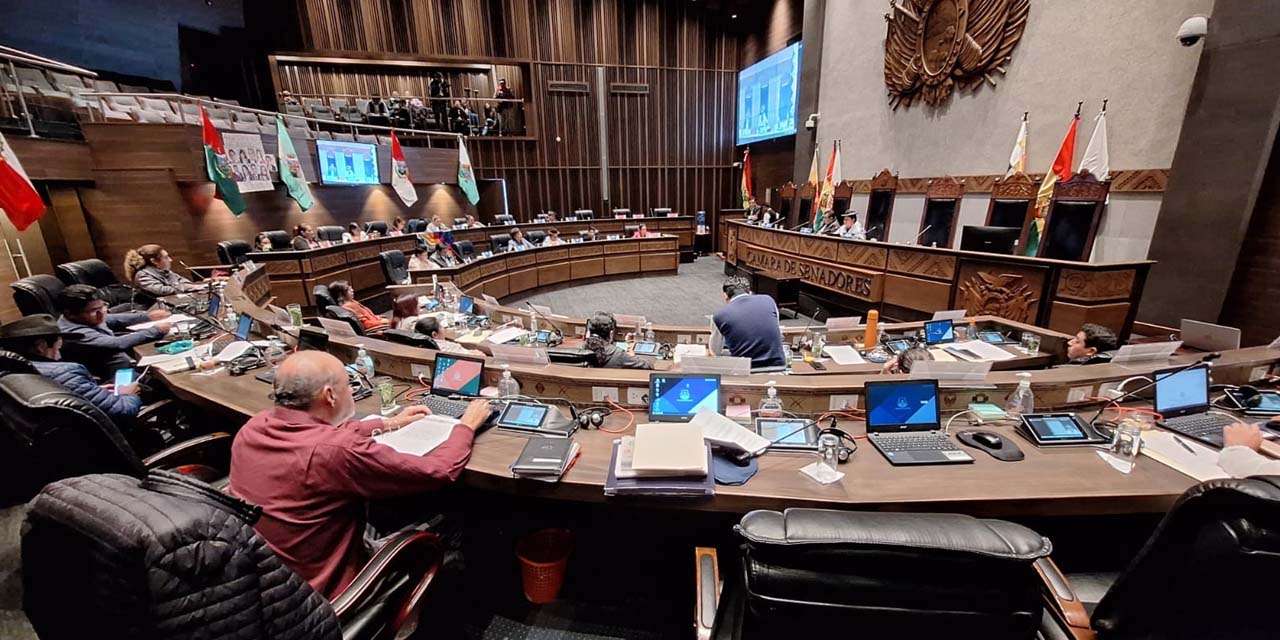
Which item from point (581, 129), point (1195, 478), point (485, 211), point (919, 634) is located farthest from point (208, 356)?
point (581, 129)

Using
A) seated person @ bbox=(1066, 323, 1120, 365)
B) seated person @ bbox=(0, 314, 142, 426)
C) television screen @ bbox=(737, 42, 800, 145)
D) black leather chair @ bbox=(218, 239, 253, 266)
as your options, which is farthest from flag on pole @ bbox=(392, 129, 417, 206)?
seated person @ bbox=(1066, 323, 1120, 365)

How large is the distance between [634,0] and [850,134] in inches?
274

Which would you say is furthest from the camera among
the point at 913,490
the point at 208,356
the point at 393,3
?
the point at 393,3

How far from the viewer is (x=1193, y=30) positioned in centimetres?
400

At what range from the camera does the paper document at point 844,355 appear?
9.79 ft

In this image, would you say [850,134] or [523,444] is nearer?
[523,444]

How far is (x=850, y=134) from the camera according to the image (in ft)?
29.1

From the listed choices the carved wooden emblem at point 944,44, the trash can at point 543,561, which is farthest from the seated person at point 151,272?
the carved wooden emblem at point 944,44

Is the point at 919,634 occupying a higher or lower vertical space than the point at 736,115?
lower

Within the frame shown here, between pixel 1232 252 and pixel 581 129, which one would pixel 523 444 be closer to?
pixel 1232 252

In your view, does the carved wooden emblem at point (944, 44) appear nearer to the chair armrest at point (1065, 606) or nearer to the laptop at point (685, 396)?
the laptop at point (685, 396)

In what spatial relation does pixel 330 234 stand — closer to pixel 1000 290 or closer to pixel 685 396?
pixel 685 396

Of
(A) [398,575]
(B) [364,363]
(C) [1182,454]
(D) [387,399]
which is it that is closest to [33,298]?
(B) [364,363]

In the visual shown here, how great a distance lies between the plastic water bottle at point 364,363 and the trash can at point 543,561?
1.30 meters
